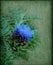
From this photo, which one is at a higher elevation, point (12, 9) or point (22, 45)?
point (12, 9)

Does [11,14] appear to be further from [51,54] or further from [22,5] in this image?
[51,54]

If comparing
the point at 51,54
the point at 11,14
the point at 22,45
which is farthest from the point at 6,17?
the point at 51,54

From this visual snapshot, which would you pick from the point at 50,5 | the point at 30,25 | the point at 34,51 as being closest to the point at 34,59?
the point at 34,51

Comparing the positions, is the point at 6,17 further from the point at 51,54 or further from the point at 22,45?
the point at 51,54
